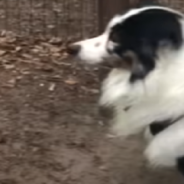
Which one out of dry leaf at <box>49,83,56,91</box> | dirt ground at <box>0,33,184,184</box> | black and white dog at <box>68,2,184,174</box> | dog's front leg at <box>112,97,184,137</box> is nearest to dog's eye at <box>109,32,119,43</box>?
black and white dog at <box>68,2,184,174</box>

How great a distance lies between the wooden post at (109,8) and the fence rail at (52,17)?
845 mm

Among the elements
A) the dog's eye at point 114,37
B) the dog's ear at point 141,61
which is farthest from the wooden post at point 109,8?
the dog's ear at point 141,61

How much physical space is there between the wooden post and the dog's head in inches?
35.3

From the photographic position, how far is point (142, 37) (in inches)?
91.5

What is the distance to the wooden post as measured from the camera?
3369mm

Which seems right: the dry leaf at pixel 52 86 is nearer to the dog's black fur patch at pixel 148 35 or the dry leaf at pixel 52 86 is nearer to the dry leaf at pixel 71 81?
the dry leaf at pixel 71 81

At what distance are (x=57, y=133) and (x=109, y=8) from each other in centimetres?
74

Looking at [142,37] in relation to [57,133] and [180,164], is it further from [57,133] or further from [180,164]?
[57,133]

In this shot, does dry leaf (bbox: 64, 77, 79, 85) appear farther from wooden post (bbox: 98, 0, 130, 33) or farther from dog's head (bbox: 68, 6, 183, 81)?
dog's head (bbox: 68, 6, 183, 81)

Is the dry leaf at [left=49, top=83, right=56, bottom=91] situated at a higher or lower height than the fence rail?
lower

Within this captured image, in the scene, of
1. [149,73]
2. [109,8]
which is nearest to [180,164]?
[149,73]

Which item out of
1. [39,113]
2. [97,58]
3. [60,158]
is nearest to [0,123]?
[39,113]

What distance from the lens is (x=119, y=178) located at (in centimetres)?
313

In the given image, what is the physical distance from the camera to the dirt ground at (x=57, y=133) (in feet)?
10.3
